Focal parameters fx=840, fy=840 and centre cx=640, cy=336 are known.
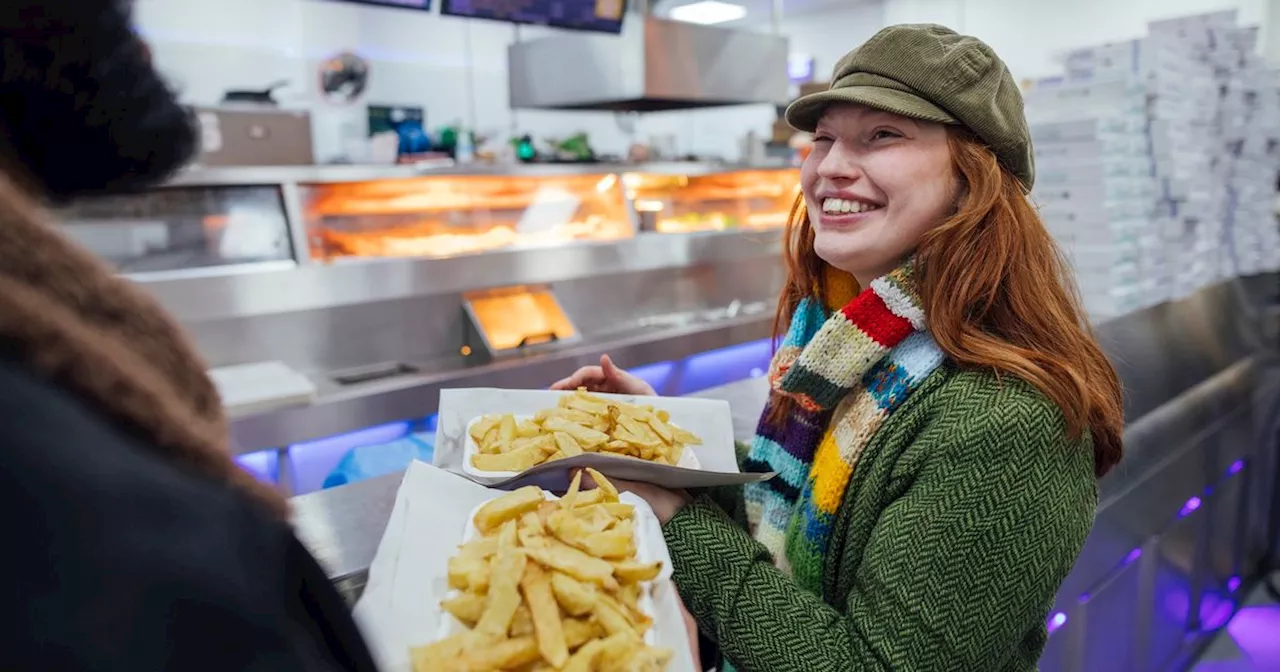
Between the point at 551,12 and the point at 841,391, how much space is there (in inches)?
145

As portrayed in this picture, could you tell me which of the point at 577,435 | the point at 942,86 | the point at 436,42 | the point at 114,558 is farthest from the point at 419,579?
the point at 436,42

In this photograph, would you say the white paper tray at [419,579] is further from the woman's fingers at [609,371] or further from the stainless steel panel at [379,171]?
the stainless steel panel at [379,171]

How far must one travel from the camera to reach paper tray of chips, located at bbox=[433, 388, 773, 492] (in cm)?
129

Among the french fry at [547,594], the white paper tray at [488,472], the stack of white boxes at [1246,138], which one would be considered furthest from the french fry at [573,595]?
the stack of white boxes at [1246,138]

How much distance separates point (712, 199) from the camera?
220 inches

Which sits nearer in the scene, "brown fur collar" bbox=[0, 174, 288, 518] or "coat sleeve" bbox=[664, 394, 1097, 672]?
"brown fur collar" bbox=[0, 174, 288, 518]

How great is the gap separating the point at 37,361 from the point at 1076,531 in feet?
3.93

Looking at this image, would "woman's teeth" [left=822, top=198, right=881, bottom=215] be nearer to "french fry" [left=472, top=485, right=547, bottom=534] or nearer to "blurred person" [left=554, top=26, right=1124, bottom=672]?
"blurred person" [left=554, top=26, right=1124, bottom=672]

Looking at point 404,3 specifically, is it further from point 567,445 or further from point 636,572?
point 636,572

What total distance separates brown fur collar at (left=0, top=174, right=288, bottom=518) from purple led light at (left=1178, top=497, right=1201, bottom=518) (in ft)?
11.7

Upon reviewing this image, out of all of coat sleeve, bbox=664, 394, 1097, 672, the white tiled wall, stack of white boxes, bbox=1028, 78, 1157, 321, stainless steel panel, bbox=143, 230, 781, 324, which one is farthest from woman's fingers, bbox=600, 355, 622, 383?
the white tiled wall

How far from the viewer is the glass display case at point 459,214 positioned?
3.83m

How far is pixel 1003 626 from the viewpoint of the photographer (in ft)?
3.65

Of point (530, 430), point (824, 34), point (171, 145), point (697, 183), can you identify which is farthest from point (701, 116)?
point (171, 145)
